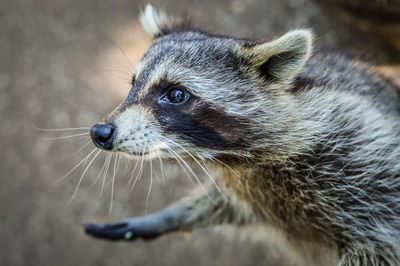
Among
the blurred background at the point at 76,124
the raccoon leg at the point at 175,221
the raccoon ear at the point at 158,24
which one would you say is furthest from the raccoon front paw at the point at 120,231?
the raccoon ear at the point at 158,24

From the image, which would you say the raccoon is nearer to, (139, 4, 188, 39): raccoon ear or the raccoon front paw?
(139, 4, 188, 39): raccoon ear

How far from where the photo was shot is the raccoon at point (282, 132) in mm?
3080

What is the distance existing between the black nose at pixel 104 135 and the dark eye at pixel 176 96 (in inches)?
16.9

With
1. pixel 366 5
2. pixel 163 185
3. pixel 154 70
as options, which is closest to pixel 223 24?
pixel 366 5

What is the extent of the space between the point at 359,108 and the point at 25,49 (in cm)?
448

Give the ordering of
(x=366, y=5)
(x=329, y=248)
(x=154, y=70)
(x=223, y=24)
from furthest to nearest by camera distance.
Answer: (x=223, y=24) → (x=366, y=5) → (x=329, y=248) → (x=154, y=70)

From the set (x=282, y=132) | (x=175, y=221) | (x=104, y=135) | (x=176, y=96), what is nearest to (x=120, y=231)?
(x=175, y=221)

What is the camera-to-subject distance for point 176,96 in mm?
3150

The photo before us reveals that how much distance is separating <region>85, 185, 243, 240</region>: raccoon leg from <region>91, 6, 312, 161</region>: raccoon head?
1224 mm

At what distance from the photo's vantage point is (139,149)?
2990 millimetres

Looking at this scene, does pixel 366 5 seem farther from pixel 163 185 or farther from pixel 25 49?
pixel 25 49

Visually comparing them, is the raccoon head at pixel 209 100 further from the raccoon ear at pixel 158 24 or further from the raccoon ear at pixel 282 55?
the raccoon ear at pixel 158 24

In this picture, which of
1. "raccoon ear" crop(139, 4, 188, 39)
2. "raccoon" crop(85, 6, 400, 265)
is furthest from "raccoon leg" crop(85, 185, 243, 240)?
"raccoon ear" crop(139, 4, 188, 39)

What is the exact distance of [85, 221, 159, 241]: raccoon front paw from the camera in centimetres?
428
